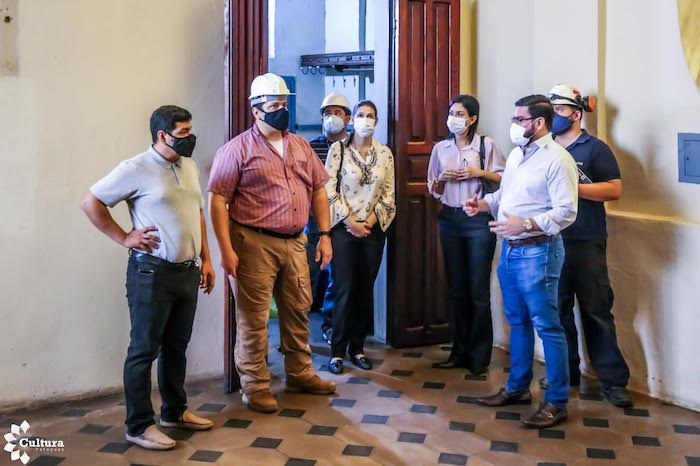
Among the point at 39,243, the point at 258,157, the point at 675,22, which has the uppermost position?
the point at 675,22

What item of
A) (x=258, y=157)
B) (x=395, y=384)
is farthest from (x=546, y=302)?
(x=258, y=157)

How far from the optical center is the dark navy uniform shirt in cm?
417

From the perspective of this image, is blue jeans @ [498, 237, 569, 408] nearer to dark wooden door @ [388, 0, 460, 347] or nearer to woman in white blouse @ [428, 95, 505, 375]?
woman in white blouse @ [428, 95, 505, 375]

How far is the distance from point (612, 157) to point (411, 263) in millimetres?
1506

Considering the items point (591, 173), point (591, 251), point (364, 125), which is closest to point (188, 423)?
point (364, 125)

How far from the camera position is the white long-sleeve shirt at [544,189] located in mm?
3680

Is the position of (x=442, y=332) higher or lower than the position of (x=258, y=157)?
lower

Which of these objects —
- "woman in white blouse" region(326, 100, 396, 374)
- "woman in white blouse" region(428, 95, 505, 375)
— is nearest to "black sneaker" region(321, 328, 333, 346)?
"woman in white blouse" region(326, 100, 396, 374)

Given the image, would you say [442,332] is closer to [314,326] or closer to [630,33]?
[314,326]

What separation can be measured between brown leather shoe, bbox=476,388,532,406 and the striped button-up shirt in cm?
125

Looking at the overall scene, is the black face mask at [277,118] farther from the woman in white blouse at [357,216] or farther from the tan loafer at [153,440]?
the tan loafer at [153,440]

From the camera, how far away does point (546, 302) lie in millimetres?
3807

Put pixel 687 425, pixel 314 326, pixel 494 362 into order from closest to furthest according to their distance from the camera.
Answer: pixel 687 425 → pixel 494 362 → pixel 314 326

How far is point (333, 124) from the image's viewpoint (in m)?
5.02
